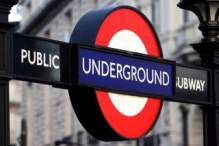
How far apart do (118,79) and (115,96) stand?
107mm

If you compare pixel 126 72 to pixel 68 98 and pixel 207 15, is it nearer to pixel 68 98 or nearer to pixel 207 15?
pixel 207 15

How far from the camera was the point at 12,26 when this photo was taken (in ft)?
16.2

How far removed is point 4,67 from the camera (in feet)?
16.0

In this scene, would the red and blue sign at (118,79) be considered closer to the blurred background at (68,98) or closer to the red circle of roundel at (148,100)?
the red circle of roundel at (148,100)

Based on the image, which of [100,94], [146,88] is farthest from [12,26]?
[146,88]

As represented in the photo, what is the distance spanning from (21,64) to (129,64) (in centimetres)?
90

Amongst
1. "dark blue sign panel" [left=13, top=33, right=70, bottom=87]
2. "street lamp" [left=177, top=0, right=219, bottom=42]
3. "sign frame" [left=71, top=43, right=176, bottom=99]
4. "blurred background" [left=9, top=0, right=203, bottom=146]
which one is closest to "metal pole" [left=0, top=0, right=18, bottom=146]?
"dark blue sign panel" [left=13, top=33, right=70, bottom=87]

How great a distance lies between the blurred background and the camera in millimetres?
32125

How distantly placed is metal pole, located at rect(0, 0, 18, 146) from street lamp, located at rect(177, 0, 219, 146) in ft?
6.83

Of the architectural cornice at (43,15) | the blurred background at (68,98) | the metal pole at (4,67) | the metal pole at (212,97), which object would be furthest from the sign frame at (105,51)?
the architectural cornice at (43,15)

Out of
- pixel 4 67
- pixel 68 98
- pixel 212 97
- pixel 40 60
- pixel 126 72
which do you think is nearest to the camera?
pixel 4 67

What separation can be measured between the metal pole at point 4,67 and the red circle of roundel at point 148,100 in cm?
A: 69

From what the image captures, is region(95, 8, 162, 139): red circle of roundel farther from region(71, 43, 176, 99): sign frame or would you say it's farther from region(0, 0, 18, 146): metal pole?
region(0, 0, 18, 146): metal pole

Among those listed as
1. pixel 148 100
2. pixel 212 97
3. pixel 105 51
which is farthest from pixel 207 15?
pixel 105 51
